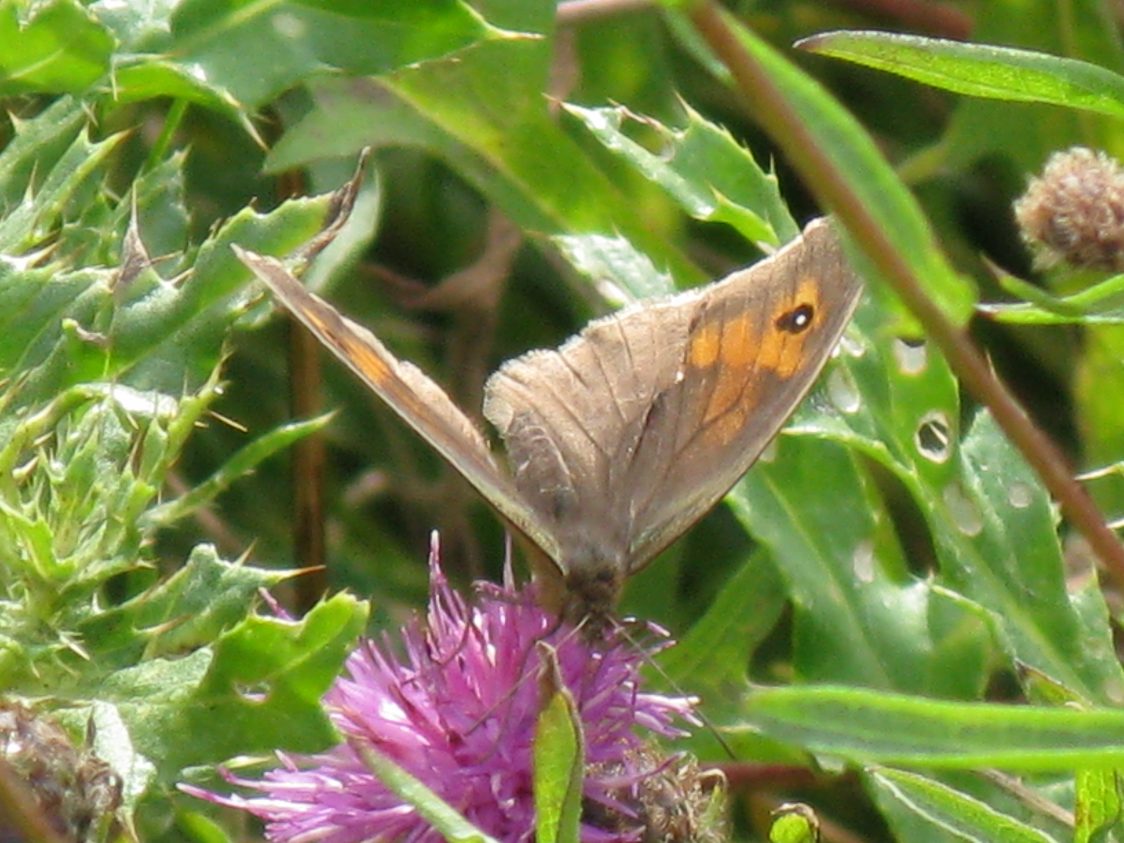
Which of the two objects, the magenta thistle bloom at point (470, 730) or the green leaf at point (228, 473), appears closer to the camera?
the magenta thistle bloom at point (470, 730)

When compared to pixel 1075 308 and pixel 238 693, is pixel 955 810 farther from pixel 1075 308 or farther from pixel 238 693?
pixel 238 693

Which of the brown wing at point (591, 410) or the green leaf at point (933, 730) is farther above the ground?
the green leaf at point (933, 730)

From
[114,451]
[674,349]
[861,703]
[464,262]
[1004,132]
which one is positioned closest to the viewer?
[861,703]

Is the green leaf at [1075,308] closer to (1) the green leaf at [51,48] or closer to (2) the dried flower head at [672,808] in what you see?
(2) the dried flower head at [672,808]

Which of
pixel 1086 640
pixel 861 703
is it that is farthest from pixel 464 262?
pixel 861 703

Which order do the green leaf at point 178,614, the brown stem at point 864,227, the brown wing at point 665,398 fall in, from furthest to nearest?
the brown wing at point 665,398 < the green leaf at point 178,614 < the brown stem at point 864,227

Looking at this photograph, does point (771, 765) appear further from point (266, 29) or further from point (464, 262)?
point (464, 262)

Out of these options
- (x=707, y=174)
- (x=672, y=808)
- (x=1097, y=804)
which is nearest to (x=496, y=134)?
(x=707, y=174)

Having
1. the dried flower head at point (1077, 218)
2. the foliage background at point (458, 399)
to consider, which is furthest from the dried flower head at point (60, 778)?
the dried flower head at point (1077, 218)
